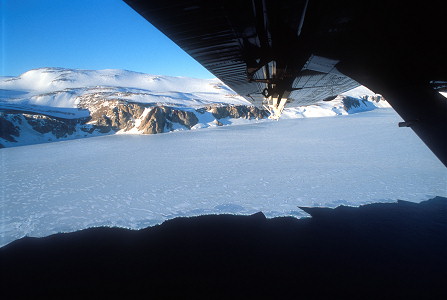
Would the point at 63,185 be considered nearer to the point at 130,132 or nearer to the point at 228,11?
the point at 228,11

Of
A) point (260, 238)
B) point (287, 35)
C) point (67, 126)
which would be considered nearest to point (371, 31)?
point (287, 35)

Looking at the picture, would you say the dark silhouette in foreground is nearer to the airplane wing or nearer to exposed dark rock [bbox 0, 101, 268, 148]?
the airplane wing

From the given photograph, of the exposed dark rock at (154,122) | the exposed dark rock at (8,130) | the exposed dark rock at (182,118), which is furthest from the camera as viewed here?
the exposed dark rock at (182,118)

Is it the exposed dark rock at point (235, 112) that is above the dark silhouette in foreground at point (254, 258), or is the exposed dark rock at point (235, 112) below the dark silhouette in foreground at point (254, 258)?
above

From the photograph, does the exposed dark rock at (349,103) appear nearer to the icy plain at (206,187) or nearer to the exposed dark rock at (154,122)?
the exposed dark rock at (154,122)

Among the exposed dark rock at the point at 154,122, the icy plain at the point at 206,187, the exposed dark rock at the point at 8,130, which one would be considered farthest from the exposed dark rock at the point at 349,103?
the exposed dark rock at the point at 8,130

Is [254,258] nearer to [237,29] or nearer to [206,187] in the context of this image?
[206,187]
